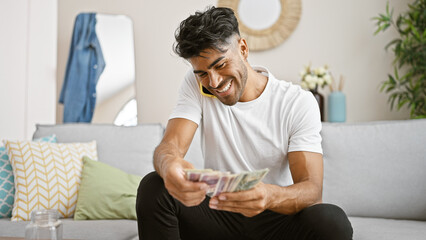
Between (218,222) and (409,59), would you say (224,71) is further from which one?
(409,59)

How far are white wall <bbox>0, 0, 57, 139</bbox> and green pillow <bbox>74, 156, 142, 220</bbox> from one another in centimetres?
142

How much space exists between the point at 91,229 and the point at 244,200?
0.88m

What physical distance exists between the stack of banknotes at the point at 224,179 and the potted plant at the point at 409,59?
2205mm

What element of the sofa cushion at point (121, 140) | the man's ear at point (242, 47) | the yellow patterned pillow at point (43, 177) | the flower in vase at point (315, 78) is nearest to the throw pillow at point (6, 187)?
the yellow patterned pillow at point (43, 177)

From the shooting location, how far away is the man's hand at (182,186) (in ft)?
3.60

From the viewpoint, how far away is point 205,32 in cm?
145

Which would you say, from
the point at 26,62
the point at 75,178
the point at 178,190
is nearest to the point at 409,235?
the point at 178,190

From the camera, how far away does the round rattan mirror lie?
327 cm

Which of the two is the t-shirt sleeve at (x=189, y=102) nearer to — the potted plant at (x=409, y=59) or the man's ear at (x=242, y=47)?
the man's ear at (x=242, y=47)

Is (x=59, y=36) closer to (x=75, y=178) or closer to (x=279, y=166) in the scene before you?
(x=75, y=178)

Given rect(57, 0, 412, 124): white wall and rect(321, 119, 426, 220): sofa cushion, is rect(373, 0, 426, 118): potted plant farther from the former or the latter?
rect(321, 119, 426, 220): sofa cushion

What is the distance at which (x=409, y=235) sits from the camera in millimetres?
1540

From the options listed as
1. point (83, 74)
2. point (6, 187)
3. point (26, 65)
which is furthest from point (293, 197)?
point (26, 65)

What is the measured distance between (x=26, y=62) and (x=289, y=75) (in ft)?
6.65
